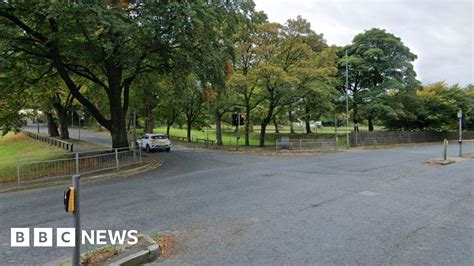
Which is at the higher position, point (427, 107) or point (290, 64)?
point (290, 64)

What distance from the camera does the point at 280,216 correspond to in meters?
6.56

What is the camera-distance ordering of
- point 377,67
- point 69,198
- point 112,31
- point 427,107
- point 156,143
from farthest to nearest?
1. point 427,107
2. point 377,67
3. point 156,143
4. point 112,31
5. point 69,198

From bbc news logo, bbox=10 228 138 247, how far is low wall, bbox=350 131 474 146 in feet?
89.4

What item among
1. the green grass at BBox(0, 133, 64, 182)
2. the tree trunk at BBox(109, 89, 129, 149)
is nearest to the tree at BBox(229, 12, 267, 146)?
the tree trunk at BBox(109, 89, 129, 149)

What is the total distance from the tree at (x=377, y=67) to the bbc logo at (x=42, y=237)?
32427mm

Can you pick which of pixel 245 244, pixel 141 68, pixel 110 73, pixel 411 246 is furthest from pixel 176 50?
pixel 411 246

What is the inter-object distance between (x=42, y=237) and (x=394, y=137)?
3493cm

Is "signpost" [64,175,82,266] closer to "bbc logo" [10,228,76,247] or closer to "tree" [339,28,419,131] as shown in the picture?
"bbc logo" [10,228,76,247]

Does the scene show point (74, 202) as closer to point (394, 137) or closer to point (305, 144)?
point (305, 144)

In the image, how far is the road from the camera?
4566 mm

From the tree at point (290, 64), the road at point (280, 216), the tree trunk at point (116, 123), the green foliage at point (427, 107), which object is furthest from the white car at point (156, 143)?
the green foliage at point (427, 107)

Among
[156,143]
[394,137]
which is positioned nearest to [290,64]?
[156,143]

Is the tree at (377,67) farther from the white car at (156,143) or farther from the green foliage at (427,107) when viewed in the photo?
the white car at (156,143)

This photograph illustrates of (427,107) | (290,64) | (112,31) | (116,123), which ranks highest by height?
(290,64)
